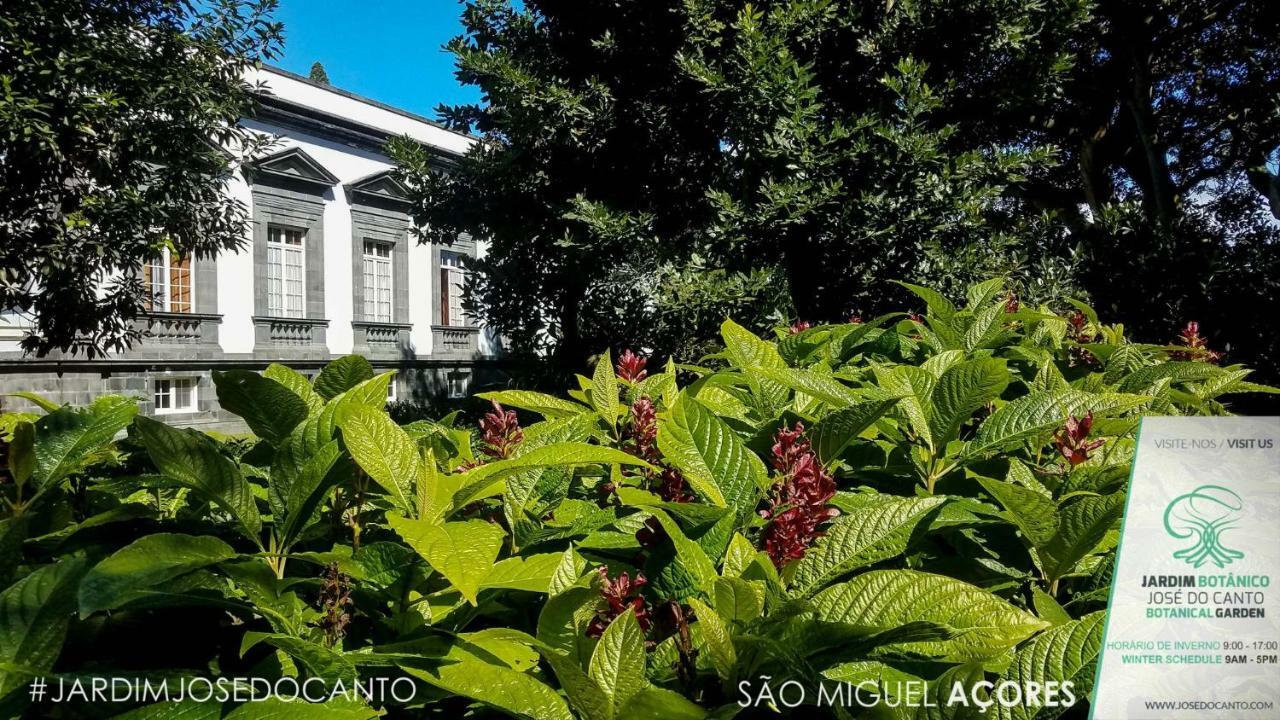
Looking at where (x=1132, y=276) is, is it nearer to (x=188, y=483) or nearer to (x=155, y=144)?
(x=188, y=483)

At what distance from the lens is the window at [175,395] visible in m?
17.0

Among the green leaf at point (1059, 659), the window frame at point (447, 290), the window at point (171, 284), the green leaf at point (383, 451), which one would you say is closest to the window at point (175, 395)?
the window at point (171, 284)

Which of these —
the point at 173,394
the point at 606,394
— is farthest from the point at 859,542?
the point at 173,394

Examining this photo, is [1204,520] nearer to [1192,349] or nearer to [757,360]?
[757,360]

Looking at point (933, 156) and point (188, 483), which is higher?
point (933, 156)

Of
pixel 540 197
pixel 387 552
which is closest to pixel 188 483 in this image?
pixel 387 552

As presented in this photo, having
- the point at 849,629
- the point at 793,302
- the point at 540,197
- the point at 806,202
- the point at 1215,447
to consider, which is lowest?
the point at 849,629

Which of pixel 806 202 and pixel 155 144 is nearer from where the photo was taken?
pixel 806 202

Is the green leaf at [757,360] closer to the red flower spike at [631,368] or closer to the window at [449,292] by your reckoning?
the red flower spike at [631,368]

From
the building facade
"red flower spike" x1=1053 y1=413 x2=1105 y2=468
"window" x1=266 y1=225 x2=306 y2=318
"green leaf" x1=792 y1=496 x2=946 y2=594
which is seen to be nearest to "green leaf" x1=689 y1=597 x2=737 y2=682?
"green leaf" x1=792 y1=496 x2=946 y2=594

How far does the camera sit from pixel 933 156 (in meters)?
5.62

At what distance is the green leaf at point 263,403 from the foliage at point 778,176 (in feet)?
16.4

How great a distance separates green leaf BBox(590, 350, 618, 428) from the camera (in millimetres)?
1091

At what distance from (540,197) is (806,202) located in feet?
8.72
